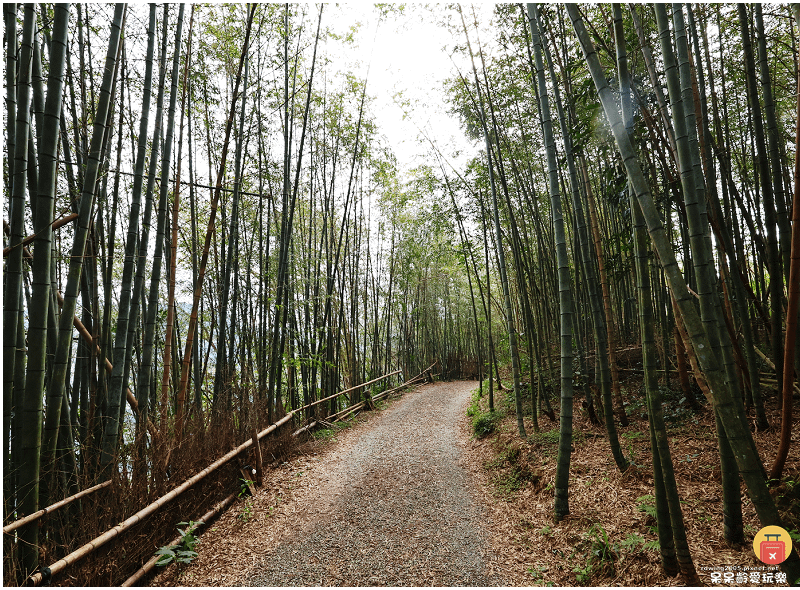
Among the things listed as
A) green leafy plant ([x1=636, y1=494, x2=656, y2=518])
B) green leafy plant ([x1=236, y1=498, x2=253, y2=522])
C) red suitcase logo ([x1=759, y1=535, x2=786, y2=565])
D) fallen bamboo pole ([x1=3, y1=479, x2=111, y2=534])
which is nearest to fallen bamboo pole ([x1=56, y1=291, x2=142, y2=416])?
fallen bamboo pole ([x1=3, y1=479, x2=111, y2=534])

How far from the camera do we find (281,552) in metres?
2.40

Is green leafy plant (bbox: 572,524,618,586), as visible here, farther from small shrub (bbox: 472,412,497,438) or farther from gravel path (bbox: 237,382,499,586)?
small shrub (bbox: 472,412,497,438)

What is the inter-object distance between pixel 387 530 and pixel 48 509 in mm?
1831

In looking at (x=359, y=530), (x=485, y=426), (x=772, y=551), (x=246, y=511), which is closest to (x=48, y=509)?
(x=246, y=511)

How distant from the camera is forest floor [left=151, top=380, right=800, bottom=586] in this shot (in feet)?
6.09

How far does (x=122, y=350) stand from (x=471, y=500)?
8.75 ft

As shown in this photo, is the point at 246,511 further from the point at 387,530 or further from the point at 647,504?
the point at 647,504

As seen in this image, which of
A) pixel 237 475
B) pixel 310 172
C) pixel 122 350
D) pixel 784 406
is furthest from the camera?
pixel 310 172

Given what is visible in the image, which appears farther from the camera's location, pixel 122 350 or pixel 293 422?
pixel 293 422

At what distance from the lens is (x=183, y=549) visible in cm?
243

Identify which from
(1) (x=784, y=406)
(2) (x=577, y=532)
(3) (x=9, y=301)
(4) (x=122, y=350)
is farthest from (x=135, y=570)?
(1) (x=784, y=406)

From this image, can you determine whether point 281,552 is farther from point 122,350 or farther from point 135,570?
point 122,350

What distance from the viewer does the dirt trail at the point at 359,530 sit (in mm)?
2146

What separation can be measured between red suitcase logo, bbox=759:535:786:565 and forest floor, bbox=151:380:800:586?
0.54ft
